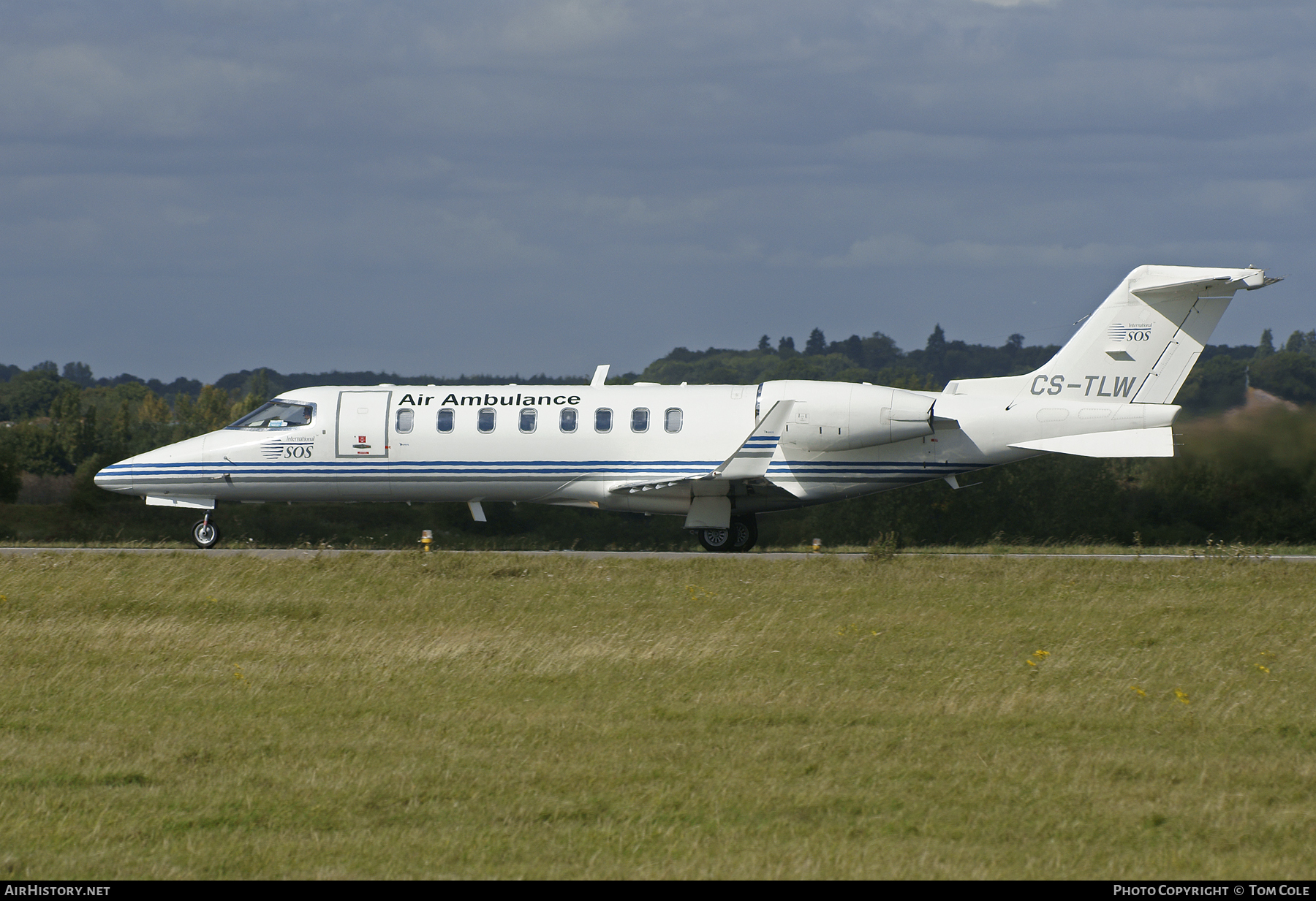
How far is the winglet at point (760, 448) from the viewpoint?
984 inches

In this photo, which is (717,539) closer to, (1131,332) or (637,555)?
(637,555)

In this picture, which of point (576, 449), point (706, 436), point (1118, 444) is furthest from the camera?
point (576, 449)

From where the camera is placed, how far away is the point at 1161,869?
7.89 meters

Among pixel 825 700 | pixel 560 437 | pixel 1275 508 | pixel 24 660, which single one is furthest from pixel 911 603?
pixel 1275 508

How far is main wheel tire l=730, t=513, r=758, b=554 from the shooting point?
27.5 m

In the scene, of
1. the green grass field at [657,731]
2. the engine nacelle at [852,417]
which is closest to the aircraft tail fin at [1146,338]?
the engine nacelle at [852,417]

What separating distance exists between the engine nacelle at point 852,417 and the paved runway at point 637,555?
2280 millimetres

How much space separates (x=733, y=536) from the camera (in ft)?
90.3

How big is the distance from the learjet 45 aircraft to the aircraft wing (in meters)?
0.04

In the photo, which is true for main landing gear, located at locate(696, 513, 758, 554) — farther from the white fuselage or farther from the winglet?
the winglet

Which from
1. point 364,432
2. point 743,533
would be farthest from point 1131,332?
point 364,432

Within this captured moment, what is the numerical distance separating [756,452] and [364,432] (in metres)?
8.30
